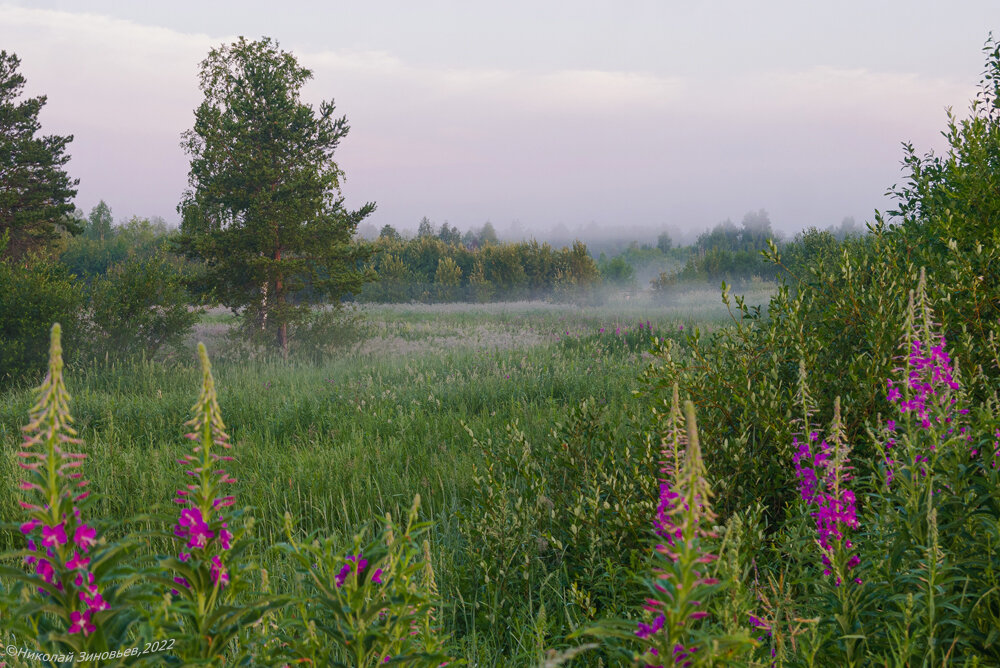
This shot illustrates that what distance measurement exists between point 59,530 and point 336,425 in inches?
237

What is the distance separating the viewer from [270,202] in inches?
549

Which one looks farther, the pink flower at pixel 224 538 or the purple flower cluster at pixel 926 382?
the purple flower cluster at pixel 926 382

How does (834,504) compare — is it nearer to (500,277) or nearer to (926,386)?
(926,386)

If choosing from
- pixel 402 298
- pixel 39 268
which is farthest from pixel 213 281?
pixel 402 298

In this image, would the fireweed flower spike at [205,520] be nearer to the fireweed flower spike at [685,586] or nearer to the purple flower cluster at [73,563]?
the purple flower cluster at [73,563]

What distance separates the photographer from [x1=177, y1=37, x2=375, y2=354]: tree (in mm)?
13930

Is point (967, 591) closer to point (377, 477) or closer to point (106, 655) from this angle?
point (106, 655)

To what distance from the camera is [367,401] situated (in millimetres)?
8016

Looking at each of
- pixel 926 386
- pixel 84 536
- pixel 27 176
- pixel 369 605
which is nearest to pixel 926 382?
pixel 926 386

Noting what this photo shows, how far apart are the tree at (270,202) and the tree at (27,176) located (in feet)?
22.2

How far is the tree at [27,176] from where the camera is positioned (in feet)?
57.6

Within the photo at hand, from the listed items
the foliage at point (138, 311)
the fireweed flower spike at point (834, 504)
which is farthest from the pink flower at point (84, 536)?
the foliage at point (138, 311)

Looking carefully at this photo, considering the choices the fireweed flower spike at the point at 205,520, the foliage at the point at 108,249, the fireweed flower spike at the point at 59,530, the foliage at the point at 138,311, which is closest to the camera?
the fireweed flower spike at the point at 59,530

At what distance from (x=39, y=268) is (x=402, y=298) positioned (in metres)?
32.4
